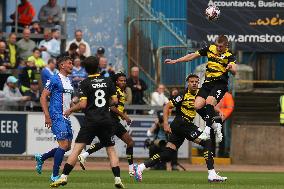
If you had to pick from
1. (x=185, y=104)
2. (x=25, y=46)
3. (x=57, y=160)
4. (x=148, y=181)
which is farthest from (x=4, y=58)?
(x=57, y=160)

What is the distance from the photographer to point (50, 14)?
34188 millimetres

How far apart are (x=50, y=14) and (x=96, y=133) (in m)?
15.6

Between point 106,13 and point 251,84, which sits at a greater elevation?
point 106,13

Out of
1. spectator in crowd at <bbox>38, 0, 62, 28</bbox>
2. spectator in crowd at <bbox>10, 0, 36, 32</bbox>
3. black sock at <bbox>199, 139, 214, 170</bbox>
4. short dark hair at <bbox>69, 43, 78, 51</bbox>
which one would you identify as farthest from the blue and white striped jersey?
spectator in crowd at <bbox>10, 0, 36, 32</bbox>

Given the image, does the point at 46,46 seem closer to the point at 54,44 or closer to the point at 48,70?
the point at 54,44

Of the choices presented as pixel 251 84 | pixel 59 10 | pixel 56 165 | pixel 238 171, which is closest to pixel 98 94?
pixel 56 165

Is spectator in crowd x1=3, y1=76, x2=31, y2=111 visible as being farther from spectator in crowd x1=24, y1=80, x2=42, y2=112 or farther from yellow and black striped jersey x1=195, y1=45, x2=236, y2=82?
yellow and black striped jersey x1=195, y1=45, x2=236, y2=82

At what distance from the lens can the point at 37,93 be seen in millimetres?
31625

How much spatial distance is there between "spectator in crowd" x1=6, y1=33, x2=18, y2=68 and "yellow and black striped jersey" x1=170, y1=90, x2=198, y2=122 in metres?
9.62

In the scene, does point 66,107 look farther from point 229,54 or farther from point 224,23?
point 224,23

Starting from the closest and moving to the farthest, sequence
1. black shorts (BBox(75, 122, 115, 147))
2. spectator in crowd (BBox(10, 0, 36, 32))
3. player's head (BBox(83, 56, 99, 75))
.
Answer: player's head (BBox(83, 56, 99, 75))
black shorts (BBox(75, 122, 115, 147))
spectator in crowd (BBox(10, 0, 36, 32))

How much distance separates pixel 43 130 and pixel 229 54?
10.7 m

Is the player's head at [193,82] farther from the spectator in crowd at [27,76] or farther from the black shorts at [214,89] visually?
the spectator in crowd at [27,76]

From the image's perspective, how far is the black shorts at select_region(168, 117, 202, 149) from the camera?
22661 millimetres
